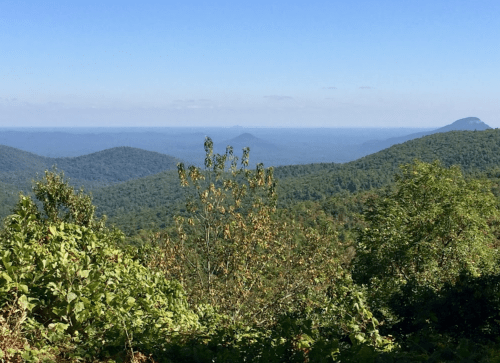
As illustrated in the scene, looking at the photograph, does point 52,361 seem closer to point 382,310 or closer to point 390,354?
point 390,354

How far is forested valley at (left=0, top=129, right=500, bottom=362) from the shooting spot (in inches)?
212

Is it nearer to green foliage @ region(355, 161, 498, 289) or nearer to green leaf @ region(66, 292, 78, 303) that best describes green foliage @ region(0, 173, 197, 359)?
green leaf @ region(66, 292, 78, 303)

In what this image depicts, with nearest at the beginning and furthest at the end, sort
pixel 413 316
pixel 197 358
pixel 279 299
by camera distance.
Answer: pixel 197 358
pixel 413 316
pixel 279 299

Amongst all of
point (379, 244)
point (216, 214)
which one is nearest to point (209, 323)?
point (216, 214)

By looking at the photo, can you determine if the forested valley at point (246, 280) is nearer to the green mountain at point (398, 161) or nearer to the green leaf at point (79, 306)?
the green leaf at point (79, 306)

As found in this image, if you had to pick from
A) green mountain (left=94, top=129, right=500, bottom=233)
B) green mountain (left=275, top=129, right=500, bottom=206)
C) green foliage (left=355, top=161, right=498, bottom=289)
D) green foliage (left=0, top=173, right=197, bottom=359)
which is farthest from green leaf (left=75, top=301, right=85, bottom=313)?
green mountain (left=275, top=129, right=500, bottom=206)

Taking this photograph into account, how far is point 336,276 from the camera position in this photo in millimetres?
14703

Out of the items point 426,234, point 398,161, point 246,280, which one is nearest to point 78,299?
point 246,280

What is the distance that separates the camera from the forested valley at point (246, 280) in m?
5.38

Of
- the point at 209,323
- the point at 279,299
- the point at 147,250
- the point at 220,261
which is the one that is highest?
the point at 147,250

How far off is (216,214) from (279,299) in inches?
192

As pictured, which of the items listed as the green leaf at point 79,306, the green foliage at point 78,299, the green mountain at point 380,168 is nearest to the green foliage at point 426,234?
the green foliage at point 78,299

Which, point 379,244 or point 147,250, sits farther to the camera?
point 379,244

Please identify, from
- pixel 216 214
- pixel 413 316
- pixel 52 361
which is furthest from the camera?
pixel 216 214
